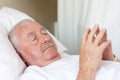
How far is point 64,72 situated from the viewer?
1.30 m

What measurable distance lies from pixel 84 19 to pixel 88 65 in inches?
32.0

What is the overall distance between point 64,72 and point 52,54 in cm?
17

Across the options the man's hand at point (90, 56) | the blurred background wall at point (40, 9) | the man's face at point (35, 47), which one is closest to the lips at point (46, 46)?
the man's face at point (35, 47)

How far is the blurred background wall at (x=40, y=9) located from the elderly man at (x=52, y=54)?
57cm

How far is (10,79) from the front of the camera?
127cm

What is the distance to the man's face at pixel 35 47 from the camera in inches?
56.1

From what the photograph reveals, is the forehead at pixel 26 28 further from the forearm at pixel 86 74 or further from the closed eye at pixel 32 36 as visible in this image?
the forearm at pixel 86 74

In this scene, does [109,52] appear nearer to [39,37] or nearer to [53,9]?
[39,37]

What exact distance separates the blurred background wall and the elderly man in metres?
0.57

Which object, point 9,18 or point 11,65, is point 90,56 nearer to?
point 11,65

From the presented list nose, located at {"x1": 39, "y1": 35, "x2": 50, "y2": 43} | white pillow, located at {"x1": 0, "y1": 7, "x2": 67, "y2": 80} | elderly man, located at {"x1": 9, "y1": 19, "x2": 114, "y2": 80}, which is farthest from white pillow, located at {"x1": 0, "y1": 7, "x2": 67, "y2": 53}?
nose, located at {"x1": 39, "y1": 35, "x2": 50, "y2": 43}

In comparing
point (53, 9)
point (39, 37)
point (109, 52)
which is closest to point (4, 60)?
point (39, 37)

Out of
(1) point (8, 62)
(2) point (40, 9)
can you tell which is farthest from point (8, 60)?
(2) point (40, 9)

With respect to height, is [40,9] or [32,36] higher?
[32,36]
